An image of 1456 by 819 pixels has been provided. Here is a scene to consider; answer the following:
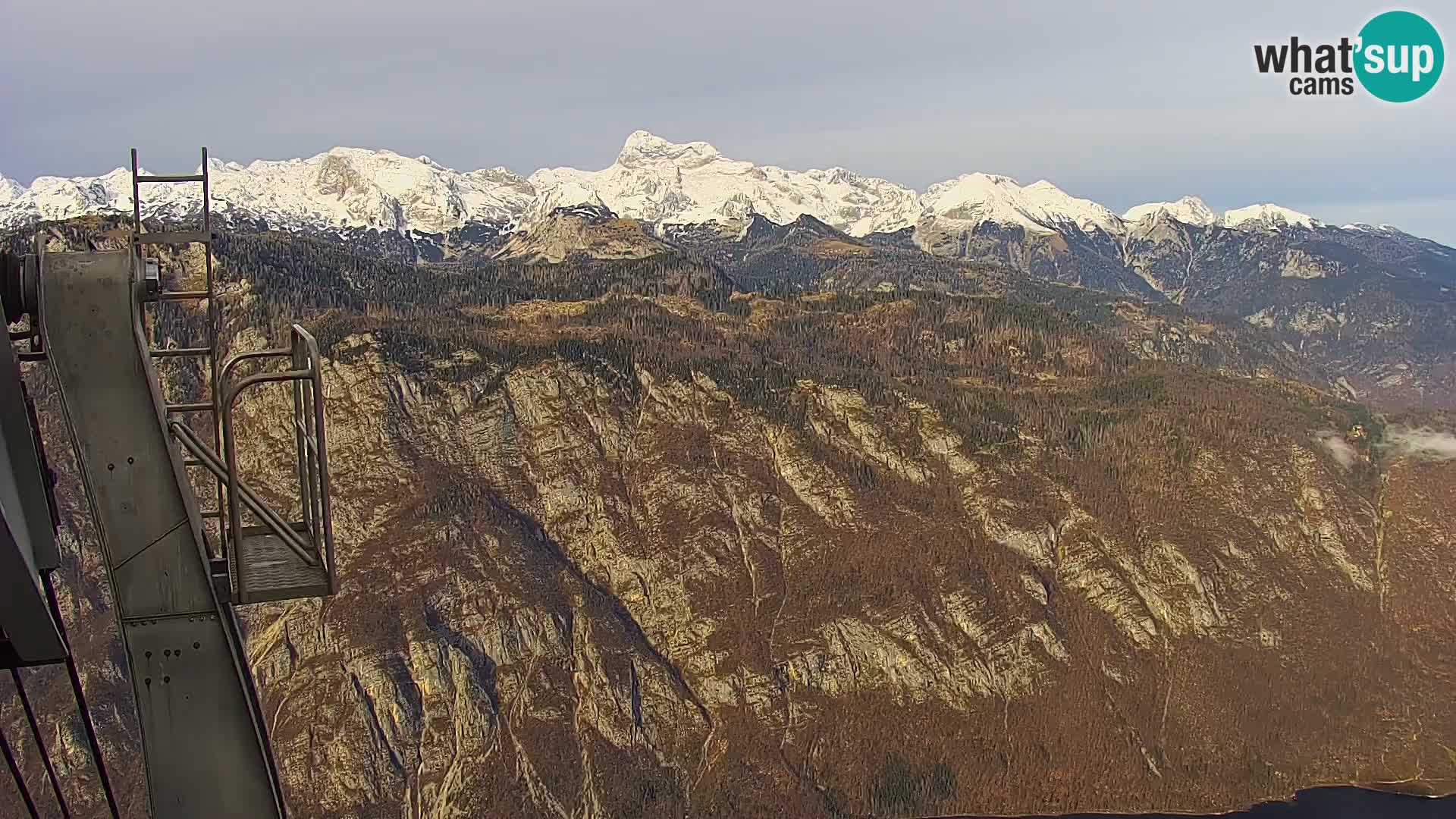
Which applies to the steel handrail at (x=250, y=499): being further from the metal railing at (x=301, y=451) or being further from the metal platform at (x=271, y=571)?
the metal platform at (x=271, y=571)

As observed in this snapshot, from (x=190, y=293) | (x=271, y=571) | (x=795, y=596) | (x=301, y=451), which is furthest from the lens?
(x=795, y=596)

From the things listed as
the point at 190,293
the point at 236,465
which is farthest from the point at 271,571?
the point at 190,293

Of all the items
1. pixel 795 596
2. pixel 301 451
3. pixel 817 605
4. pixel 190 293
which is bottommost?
pixel 817 605

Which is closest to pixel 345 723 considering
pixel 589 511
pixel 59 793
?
pixel 589 511

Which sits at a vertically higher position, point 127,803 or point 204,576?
point 204,576

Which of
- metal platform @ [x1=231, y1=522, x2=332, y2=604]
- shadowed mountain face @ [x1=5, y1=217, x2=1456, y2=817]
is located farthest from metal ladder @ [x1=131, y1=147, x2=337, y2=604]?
shadowed mountain face @ [x1=5, y1=217, x2=1456, y2=817]

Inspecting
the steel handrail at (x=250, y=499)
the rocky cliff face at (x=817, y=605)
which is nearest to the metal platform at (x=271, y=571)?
the steel handrail at (x=250, y=499)

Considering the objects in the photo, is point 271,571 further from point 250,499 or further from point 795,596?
point 795,596

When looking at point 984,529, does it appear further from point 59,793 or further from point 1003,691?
point 59,793
